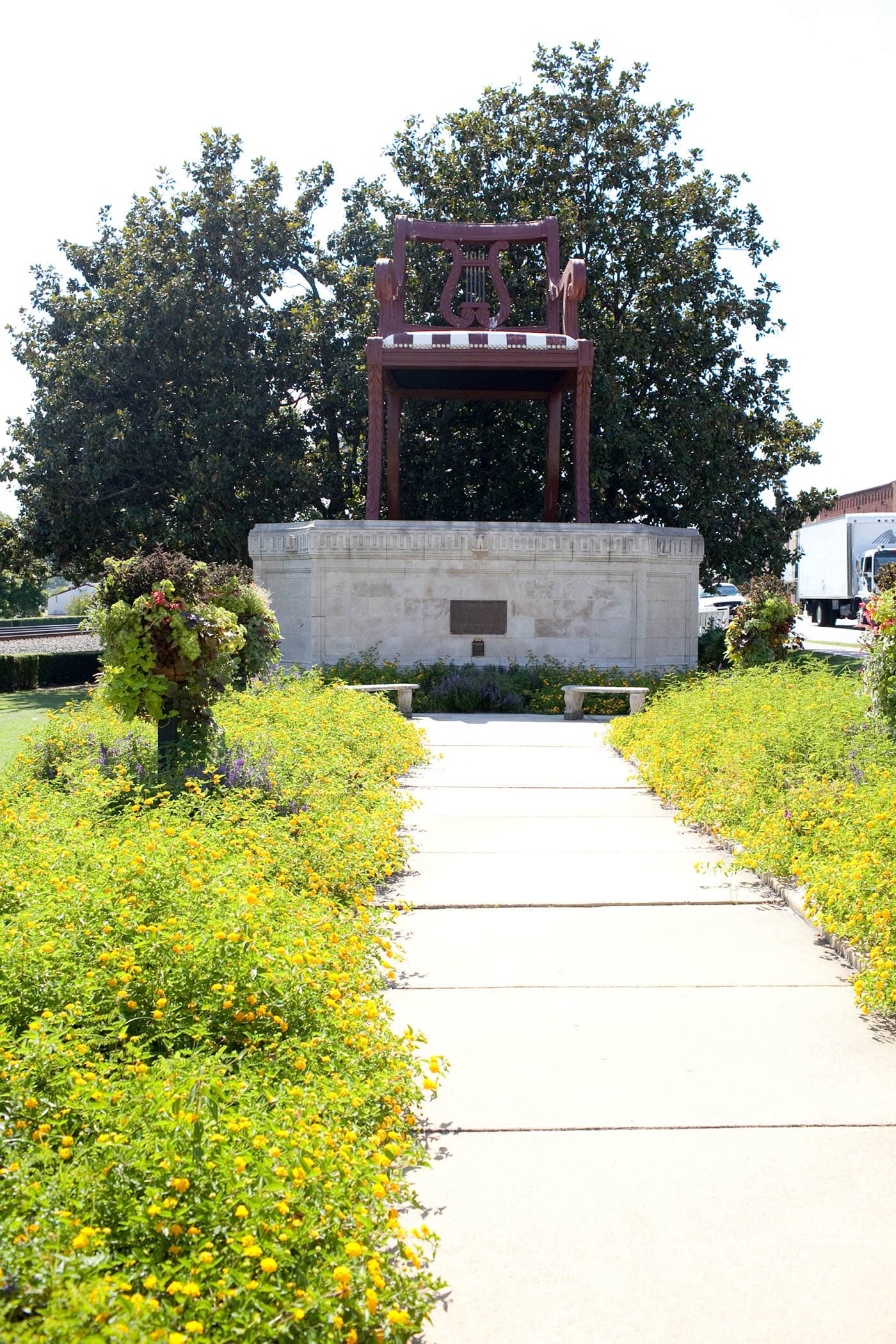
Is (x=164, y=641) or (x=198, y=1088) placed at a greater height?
(x=164, y=641)

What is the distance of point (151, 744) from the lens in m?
8.12

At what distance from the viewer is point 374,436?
17.0 meters

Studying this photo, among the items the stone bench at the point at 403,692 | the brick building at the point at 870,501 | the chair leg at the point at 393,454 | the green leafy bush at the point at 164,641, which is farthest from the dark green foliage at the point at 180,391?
the brick building at the point at 870,501

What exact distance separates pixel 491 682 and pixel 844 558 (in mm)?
28436

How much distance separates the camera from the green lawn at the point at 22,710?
12133 mm

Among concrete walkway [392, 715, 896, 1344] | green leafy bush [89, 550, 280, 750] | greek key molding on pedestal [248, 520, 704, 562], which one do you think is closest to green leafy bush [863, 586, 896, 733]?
concrete walkway [392, 715, 896, 1344]

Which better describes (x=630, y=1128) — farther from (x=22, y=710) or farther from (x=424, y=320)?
(x=424, y=320)

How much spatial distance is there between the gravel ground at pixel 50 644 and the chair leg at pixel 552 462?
16.2 meters

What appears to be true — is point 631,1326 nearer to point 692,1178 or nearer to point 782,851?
point 692,1178

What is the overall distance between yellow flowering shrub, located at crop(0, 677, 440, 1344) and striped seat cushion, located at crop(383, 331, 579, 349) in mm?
11566

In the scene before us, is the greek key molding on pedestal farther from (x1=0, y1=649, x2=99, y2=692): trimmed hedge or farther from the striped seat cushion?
(x1=0, y1=649, x2=99, y2=692): trimmed hedge

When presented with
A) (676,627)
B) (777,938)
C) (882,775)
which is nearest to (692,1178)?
(777,938)

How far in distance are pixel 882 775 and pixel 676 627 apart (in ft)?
36.1

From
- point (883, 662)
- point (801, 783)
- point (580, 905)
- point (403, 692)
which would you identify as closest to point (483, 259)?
point (403, 692)
